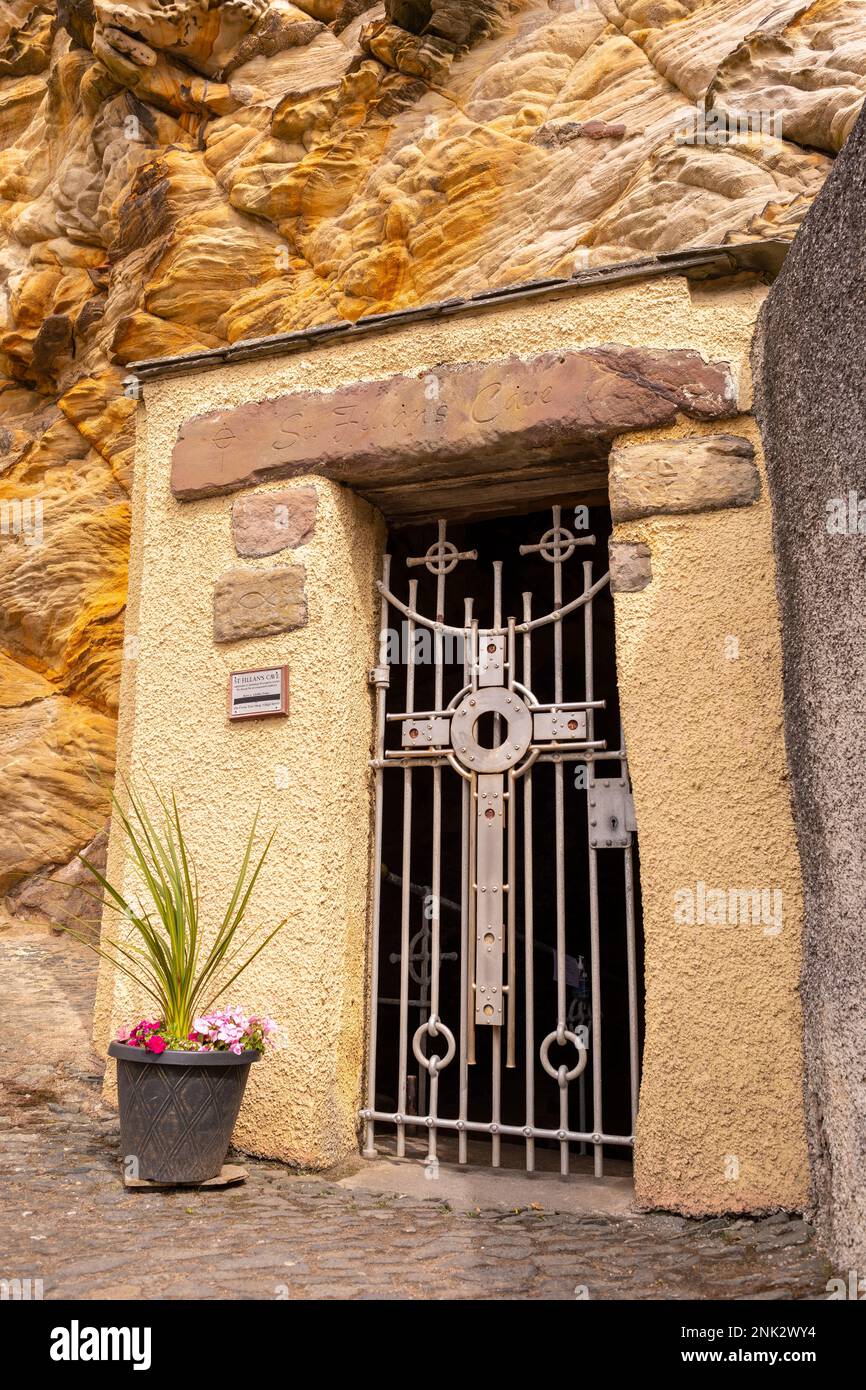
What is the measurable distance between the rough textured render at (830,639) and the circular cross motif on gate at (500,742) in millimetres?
917

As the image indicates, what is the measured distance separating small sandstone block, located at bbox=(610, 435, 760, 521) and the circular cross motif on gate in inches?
Result: 28.6

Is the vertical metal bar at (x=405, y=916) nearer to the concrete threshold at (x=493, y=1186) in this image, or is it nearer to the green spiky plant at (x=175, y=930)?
the concrete threshold at (x=493, y=1186)

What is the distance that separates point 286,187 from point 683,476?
23.2 ft

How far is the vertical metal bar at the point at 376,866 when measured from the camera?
3.91 m

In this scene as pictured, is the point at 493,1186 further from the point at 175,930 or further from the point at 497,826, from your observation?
the point at 175,930

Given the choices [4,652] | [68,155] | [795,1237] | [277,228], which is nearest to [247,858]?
[795,1237]

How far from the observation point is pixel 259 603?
4.08 metres

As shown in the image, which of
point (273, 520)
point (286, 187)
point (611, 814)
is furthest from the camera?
point (286, 187)

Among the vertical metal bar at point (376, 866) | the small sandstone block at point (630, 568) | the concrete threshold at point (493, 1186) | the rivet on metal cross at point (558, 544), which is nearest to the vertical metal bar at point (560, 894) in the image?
the rivet on metal cross at point (558, 544)

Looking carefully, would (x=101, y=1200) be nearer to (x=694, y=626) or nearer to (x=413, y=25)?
(x=694, y=626)

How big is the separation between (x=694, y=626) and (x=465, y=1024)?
4.90 ft

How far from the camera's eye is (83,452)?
9422 millimetres

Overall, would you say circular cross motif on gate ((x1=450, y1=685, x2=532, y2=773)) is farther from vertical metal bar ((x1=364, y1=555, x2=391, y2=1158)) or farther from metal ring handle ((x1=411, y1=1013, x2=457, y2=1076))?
metal ring handle ((x1=411, y1=1013, x2=457, y2=1076))

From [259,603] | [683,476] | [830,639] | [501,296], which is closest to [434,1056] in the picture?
[259,603]
